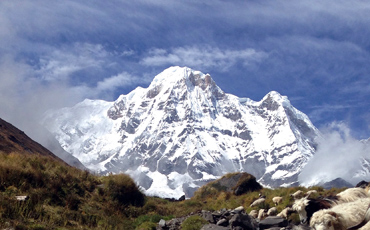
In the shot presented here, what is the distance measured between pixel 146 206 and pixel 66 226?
7.97 meters

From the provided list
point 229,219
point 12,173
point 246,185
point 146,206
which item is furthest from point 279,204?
point 12,173

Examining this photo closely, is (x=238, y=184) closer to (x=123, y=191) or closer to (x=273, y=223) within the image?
(x=123, y=191)

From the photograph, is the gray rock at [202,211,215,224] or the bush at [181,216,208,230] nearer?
the bush at [181,216,208,230]

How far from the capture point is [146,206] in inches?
875

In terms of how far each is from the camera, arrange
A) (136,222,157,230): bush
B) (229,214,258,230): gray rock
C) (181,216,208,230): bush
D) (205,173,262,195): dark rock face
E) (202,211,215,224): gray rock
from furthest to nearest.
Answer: (205,173,262,195): dark rock face < (202,211,215,224): gray rock < (136,222,157,230): bush < (181,216,208,230): bush < (229,214,258,230): gray rock

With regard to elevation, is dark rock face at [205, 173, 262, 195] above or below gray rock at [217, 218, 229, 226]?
above

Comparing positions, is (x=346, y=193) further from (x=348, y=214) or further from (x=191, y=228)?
(x=191, y=228)

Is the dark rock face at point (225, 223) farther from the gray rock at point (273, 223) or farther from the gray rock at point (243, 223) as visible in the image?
the gray rock at point (273, 223)

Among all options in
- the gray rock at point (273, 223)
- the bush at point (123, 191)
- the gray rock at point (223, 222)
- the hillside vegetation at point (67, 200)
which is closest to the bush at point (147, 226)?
the hillside vegetation at point (67, 200)

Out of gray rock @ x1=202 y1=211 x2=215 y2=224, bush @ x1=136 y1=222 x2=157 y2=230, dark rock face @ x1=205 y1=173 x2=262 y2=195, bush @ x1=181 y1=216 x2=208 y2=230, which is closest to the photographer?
bush @ x1=181 y1=216 x2=208 y2=230

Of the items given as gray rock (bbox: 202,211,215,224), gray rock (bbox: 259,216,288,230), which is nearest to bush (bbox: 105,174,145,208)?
gray rock (bbox: 202,211,215,224)

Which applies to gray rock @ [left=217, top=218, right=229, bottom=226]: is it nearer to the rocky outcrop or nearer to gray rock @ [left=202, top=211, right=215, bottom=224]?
gray rock @ [left=202, top=211, right=215, bottom=224]

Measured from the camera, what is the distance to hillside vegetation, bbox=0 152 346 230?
14438 mm

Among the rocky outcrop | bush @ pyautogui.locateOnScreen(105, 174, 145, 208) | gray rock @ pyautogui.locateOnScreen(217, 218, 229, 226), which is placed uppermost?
the rocky outcrop
